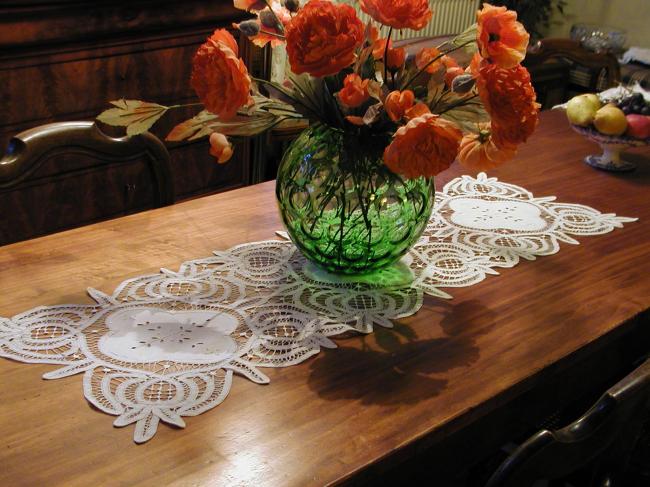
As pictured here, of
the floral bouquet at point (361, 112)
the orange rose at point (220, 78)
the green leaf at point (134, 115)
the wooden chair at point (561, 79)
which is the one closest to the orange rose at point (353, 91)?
the floral bouquet at point (361, 112)

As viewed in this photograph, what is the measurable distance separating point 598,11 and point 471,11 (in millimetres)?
718

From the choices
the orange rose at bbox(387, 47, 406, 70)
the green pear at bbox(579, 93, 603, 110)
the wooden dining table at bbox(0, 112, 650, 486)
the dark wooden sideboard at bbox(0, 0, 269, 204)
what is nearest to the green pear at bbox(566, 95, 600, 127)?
the green pear at bbox(579, 93, 603, 110)

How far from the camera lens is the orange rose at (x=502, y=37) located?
1176 millimetres

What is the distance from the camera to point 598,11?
15.3 ft

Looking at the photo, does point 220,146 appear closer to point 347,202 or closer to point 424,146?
point 347,202

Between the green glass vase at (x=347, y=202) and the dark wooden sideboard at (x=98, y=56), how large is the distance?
4.76ft

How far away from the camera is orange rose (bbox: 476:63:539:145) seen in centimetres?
117

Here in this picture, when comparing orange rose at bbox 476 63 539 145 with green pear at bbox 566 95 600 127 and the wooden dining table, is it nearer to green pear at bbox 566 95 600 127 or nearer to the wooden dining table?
the wooden dining table

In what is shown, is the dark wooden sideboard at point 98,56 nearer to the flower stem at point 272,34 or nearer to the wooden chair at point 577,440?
the flower stem at point 272,34

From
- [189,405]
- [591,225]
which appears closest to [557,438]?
[189,405]

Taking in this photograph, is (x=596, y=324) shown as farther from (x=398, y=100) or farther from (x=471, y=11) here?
(x=471, y=11)

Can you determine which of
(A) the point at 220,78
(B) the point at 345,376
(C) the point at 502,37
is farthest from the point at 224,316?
(C) the point at 502,37

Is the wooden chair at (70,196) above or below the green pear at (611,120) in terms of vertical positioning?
below

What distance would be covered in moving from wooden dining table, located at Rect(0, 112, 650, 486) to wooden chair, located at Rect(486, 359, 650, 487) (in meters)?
0.16
